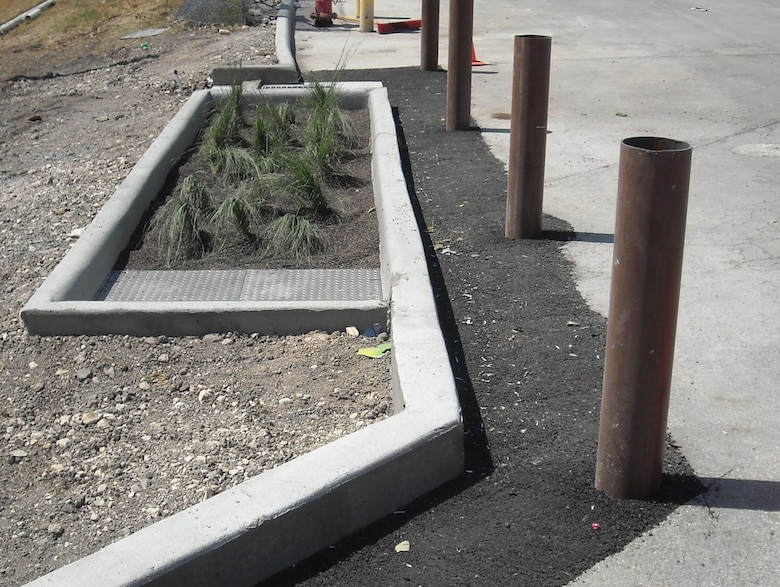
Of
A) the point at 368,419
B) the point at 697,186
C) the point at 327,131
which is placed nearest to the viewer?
the point at 368,419

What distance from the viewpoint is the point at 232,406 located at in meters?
4.21

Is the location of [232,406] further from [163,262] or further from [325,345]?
[163,262]

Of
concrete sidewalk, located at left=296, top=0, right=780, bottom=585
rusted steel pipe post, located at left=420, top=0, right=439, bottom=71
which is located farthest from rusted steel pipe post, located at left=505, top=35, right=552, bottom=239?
rusted steel pipe post, located at left=420, top=0, right=439, bottom=71

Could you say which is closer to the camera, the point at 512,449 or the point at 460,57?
the point at 512,449

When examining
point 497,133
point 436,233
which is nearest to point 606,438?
point 436,233

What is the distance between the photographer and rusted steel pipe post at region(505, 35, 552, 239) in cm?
552

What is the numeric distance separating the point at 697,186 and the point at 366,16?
361 inches

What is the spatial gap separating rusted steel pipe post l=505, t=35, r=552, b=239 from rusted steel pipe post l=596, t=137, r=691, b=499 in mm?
2524

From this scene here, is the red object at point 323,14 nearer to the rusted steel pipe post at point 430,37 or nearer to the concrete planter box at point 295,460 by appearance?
the rusted steel pipe post at point 430,37

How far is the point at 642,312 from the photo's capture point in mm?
3037

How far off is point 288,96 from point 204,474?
6.00m

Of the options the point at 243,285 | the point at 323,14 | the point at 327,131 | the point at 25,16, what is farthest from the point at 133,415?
the point at 25,16

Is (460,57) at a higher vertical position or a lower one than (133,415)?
higher

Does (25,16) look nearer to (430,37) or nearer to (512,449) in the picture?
(430,37)
